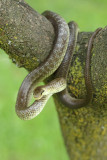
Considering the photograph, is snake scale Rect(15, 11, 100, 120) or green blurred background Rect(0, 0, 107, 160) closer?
snake scale Rect(15, 11, 100, 120)

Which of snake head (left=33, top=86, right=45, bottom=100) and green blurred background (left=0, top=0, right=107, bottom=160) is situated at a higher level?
snake head (left=33, top=86, right=45, bottom=100)

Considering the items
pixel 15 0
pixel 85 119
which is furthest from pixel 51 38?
pixel 85 119

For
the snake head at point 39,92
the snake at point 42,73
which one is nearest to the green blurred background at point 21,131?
the snake at point 42,73

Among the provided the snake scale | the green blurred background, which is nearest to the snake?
the snake scale

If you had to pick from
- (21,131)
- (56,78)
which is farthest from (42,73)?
(21,131)

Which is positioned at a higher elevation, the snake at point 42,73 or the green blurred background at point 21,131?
the snake at point 42,73

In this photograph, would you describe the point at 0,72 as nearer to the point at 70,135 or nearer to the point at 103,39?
the point at 70,135

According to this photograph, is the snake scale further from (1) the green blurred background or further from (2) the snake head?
(1) the green blurred background

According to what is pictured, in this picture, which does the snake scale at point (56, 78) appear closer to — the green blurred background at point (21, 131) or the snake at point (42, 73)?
the snake at point (42, 73)
